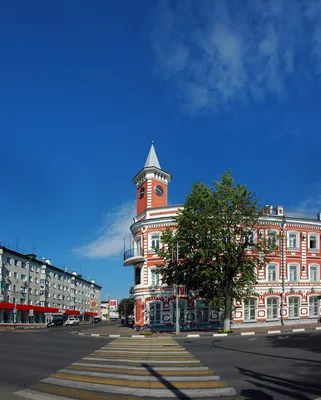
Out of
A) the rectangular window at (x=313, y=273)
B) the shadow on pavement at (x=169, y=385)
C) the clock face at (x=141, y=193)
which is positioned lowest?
the shadow on pavement at (x=169, y=385)

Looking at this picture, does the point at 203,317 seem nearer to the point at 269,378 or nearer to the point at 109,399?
the point at 269,378

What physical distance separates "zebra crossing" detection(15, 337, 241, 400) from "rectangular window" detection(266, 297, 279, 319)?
25.4 meters

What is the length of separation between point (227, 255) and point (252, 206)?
4256 mm

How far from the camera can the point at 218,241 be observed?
93.4 ft

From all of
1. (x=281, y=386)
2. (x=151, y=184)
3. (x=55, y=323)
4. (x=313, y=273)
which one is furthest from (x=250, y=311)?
(x=55, y=323)

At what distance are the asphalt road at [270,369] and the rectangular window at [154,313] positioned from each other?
2017 cm

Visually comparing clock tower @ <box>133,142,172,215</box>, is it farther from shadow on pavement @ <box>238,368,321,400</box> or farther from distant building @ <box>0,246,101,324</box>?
shadow on pavement @ <box>238,368,321,400</box>

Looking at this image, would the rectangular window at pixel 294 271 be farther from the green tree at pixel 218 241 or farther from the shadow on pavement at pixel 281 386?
the shadow on pavement at pixel 281 386

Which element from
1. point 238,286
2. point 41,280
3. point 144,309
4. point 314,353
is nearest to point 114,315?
point 41,280

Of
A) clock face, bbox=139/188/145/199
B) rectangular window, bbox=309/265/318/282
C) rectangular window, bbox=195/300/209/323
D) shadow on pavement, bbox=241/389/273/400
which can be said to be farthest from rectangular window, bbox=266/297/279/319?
shadow on pavement, bbox=241/389/273/400

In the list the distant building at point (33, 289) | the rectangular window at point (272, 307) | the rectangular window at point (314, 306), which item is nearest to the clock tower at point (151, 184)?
the rectangular window at point (272, 307)

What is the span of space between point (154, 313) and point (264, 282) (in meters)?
11.1

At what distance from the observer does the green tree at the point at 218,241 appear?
29.0 metres

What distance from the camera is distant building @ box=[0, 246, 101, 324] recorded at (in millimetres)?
62188
